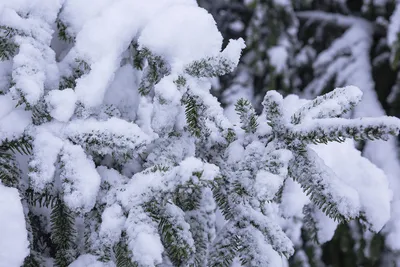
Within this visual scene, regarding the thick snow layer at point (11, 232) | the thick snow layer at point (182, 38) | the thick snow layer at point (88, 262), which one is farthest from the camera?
the thick snow layer at point (182, 38)

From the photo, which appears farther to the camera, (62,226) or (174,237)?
(62,226)

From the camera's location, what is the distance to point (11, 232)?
83 cm

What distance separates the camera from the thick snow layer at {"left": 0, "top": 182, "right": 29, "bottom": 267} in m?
0.81

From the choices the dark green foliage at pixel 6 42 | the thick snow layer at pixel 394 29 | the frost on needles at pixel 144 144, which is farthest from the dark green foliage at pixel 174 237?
A: the thick snow layer at pixel 394 29

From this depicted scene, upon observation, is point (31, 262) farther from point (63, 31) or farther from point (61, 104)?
point (63, 31)

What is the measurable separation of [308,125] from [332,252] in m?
2.16

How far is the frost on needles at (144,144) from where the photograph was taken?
856 millimetres

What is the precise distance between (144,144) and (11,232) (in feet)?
1.04

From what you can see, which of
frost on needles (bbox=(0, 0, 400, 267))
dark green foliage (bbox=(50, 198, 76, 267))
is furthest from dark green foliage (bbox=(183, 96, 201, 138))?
dark green foliage (bbox=(50, 198, 76, 267))

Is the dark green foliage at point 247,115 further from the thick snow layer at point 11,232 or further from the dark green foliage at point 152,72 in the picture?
the thick snow layer at point 11,232

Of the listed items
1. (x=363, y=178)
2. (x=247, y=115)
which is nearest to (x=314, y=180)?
(x=247, y=115)

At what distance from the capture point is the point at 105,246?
0.90 meters

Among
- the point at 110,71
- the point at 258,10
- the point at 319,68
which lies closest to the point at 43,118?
the point at 110,71

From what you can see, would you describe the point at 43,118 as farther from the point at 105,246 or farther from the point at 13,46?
the point at 105,246
